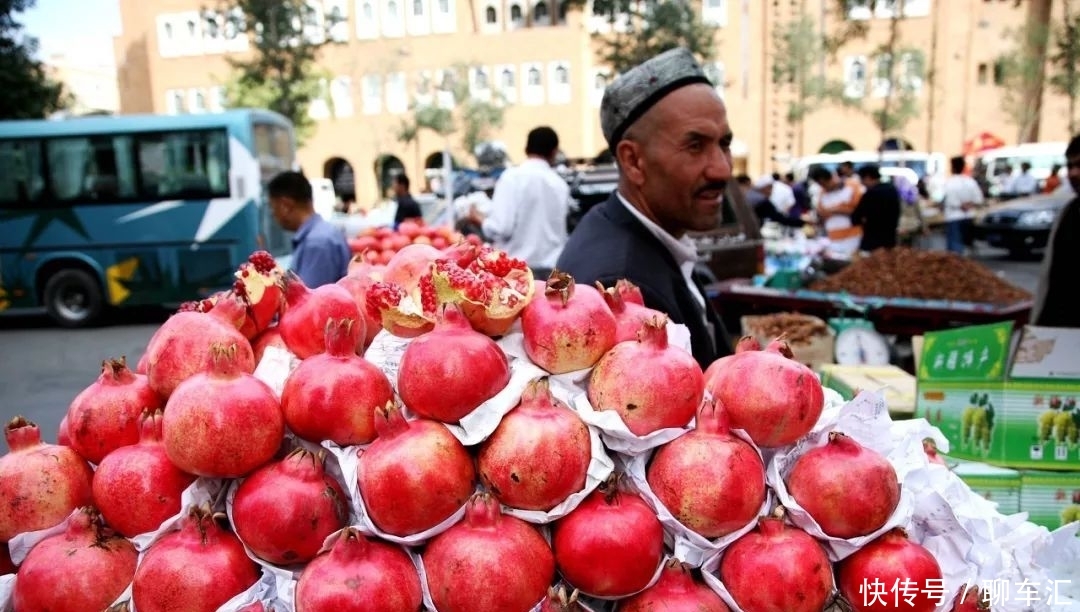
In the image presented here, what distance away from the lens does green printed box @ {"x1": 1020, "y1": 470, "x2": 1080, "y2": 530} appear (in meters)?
2.98

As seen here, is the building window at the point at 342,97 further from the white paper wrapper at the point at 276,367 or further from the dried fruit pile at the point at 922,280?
the white paper wrapper at the point at 276,367

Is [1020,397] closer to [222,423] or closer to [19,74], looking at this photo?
[222,423]

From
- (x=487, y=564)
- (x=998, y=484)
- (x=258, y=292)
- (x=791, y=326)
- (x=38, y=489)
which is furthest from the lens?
(x=791, y=326)

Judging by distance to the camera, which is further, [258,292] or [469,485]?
[258,292]

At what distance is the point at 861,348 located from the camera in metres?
6.31

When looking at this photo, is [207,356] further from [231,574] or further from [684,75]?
[684,75]

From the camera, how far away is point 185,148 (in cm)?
1182

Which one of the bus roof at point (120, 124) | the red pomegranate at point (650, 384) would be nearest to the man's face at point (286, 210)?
the red pomegranate at point (650, 384)

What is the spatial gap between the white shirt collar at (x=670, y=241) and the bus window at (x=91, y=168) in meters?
11.5

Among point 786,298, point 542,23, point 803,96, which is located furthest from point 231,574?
point 542,23

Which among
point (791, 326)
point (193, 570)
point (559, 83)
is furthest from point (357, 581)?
point (559, 83)

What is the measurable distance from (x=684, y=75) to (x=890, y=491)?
1.38m

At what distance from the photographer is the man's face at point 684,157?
2365 mm

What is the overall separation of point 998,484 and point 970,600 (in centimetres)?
165
